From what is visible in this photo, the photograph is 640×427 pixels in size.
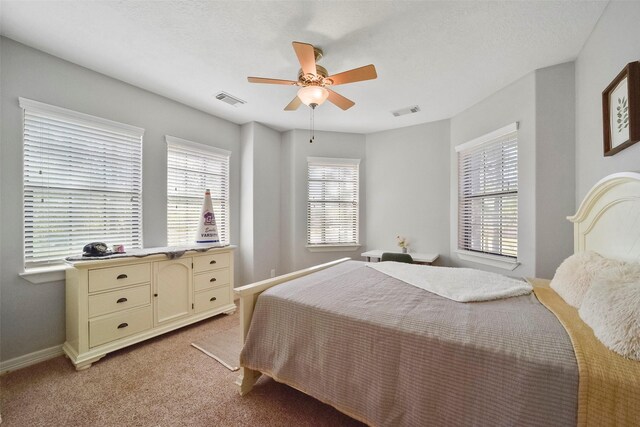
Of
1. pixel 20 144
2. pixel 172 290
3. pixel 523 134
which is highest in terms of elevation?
pixel 523 134

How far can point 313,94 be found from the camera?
6.55 ft

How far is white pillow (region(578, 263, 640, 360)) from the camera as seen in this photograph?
87 centimetres

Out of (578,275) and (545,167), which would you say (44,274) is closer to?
(578,275)

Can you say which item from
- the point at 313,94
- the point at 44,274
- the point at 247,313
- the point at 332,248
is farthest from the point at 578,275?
the point at 44,274

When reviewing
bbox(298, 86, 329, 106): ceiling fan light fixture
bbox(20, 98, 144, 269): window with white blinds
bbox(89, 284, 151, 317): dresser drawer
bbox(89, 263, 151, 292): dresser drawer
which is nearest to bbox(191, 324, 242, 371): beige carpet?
bbox(89, 284, 151, 317): dresser drawer

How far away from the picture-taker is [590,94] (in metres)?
1.96

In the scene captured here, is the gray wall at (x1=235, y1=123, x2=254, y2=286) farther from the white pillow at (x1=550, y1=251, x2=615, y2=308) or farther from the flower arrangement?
the white pillow at (x1=550, y1=251, x2=615, y2=308)

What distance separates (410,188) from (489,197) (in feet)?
3.63

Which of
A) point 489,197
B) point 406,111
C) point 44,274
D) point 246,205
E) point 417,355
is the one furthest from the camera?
point 246,205

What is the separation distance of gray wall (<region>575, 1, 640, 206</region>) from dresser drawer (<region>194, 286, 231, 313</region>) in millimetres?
3617

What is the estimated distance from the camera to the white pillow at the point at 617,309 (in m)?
0.87

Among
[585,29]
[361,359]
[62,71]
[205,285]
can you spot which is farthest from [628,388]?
[62,71]

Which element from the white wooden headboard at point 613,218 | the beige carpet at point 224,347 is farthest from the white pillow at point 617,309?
the beige carpet at point 224,347

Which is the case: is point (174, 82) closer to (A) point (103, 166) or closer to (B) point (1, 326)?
(A) point (103, 166)
